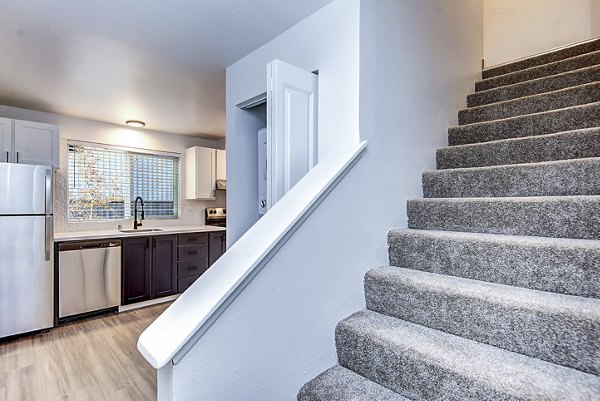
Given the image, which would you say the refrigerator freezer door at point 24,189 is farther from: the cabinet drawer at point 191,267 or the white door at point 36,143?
the cabinet drawer at point 191,267

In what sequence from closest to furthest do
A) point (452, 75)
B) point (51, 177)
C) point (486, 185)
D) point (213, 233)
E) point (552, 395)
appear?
point (552, 395)
point (486, 185)
point (452, 75)
point (51, 177)
point (213, 233)

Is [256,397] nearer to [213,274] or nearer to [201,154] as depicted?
[213,274]

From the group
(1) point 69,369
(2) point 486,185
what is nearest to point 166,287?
(1) point 69,369

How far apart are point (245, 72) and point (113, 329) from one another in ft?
9.55

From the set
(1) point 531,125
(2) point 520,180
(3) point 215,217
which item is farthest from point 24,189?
(1) point 531,125

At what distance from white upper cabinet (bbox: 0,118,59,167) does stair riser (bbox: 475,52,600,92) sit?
4.43 metres

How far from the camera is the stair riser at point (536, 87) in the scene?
2070 millimetres

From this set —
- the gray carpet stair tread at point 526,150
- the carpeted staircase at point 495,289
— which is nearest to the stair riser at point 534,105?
the carpeted staircase at point 495,289

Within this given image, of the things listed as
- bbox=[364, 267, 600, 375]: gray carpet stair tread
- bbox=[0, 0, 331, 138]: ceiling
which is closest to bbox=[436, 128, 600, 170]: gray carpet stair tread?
bbox=[364, 267, 600, 375]: gray carpet stair tread

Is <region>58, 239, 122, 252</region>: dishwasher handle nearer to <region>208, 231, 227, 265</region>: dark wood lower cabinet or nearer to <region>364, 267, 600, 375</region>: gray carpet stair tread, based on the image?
<region>208, 231, 227, 265</region>: dark wood lower cabinet

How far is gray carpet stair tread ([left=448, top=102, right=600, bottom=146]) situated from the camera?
1714 mm

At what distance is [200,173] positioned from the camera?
4.76 metres

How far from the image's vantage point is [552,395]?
0.80 m

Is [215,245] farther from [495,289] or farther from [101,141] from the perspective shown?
[495,289]
